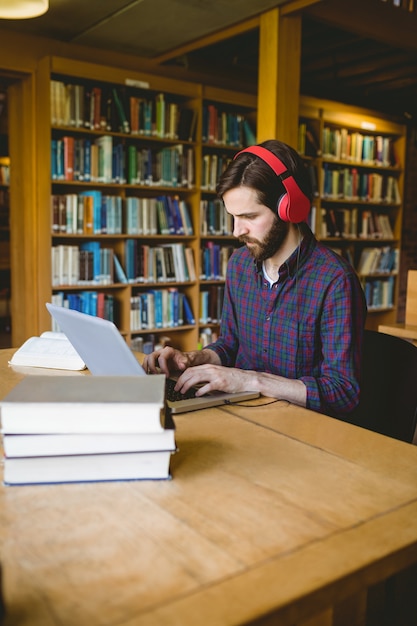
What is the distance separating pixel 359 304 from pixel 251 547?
1026mm

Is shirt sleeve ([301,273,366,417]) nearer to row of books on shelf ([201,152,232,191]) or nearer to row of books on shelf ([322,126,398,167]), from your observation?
row of books on shelf ([201,152,232,191])

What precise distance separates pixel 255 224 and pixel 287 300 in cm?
25

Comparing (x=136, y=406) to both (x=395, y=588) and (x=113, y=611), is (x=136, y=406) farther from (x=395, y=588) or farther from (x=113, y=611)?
(x=395, y=588)

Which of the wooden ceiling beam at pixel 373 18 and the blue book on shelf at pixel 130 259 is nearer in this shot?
the wooden ceiling beam at pixel 373 18

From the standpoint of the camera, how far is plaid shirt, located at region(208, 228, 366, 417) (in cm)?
161

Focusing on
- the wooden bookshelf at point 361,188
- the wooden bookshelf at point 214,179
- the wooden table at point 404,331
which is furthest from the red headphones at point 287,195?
the wooden bookshelf at point 361,188

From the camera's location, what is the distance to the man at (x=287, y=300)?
1604mm

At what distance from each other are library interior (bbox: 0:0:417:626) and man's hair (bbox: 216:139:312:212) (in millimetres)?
507

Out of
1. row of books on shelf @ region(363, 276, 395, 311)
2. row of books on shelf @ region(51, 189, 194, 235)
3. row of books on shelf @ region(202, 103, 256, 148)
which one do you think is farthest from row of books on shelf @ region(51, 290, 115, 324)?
row of books on shelf @ region(363, 276, 395, 311)

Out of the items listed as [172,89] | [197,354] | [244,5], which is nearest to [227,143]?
[172,89]

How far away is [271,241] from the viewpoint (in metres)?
1.84

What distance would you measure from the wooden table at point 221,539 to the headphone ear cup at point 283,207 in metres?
0.79

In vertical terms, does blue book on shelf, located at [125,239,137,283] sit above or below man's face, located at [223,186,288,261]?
below

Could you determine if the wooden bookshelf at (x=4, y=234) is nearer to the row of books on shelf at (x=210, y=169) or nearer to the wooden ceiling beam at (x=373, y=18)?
the row of books on shelf at (x=210, y=169)
